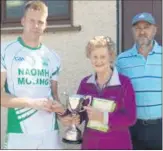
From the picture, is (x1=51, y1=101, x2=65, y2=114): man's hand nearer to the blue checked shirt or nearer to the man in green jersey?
the man in green jersey

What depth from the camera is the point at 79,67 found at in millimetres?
4926

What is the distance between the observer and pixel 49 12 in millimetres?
5188

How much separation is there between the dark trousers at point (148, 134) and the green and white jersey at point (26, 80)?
79 centimetres

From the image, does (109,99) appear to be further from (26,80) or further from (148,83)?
Answer: (26,80)

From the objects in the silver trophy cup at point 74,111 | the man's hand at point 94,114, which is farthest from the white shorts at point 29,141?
the man's hand at point 94,114

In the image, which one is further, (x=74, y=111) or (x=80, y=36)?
(x=80, y=36)

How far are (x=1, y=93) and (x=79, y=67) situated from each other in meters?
1.72

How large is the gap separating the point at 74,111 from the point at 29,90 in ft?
1.34

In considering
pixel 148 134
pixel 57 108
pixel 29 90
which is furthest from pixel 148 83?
pixel 29 90

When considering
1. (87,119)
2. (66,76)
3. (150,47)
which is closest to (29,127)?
(87,119)

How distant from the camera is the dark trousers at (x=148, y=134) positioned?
3.68 meters

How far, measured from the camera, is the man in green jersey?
336cm

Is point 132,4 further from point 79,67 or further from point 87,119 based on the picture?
point 87,119

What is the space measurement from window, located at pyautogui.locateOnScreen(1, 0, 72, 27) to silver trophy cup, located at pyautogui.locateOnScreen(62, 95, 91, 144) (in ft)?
6.22
